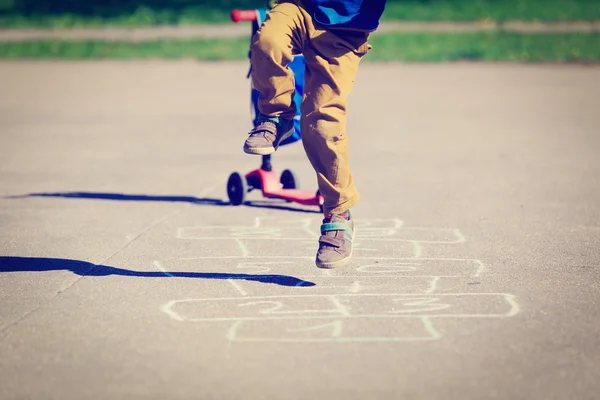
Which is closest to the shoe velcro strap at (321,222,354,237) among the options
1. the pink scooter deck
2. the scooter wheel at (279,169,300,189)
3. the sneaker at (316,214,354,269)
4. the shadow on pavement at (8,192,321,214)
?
the sneaker at (316,214,354,269)

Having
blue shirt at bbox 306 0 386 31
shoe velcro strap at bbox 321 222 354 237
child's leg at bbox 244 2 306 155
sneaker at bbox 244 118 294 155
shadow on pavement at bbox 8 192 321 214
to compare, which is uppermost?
blue shirt at bbox 306 0 386 31

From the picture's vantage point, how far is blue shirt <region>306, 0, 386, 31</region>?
16.7 ft

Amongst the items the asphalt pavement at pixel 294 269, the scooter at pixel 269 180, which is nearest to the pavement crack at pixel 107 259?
the asphalt pavement at pixel 294 269

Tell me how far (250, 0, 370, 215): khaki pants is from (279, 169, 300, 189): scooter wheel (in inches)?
104

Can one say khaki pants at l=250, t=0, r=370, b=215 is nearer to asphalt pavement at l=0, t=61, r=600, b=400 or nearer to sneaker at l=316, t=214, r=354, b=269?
sneaker at l=316, t=214, r=354, b=269

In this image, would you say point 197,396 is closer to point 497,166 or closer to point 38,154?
point 497,166

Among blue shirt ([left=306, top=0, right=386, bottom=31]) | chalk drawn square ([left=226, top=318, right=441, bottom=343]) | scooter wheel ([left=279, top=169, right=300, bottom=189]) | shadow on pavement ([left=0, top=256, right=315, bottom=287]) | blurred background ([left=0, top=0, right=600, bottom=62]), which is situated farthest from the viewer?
blurred background ([left=0, top=0, right=600, bottom=62])

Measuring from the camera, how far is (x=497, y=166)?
9391mm

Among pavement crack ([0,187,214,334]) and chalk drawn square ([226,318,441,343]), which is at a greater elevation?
chalk drawn square ([226,318,441,343])

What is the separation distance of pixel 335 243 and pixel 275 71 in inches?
33.0

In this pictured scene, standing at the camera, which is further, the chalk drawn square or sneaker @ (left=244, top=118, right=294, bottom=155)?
sneaker @ (left=244, top=118, right=294, bottom=155)

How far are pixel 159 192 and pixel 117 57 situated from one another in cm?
1326

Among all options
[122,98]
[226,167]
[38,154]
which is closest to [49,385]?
[226,167]

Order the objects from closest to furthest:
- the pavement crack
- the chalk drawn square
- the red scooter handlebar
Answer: the chalk drawn square, the pavement crack, the red scooter handlebar
